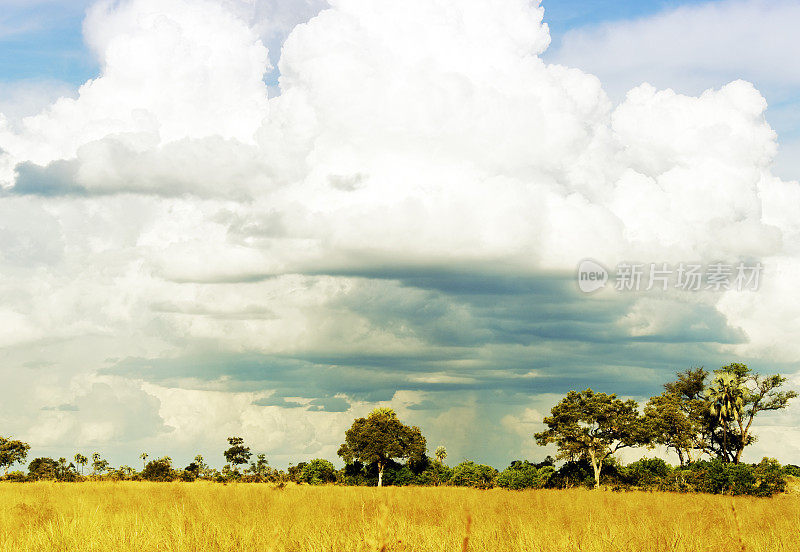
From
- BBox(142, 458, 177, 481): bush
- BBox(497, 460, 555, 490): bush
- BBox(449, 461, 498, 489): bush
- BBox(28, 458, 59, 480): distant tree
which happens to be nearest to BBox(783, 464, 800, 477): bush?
BBox(497, 460, 555, 490): bush

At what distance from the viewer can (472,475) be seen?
5338cm

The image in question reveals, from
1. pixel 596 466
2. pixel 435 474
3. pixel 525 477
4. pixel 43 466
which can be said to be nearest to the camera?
pixel 596 466

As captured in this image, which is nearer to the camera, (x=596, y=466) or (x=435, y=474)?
(x=596, y=466)

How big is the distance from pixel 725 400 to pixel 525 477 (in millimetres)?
24101

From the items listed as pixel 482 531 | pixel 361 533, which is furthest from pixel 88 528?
pixel 482 531

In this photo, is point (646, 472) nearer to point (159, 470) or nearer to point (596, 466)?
point (596, 466)

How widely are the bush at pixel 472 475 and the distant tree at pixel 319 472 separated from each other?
10.6 metres

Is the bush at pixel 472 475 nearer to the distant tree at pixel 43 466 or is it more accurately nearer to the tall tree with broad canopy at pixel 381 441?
the tall tree with broad canopy at pixel 381 441

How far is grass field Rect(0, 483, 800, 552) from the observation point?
12383mm

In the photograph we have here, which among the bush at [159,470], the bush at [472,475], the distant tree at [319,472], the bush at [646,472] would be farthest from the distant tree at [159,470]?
the bush at [646,472]

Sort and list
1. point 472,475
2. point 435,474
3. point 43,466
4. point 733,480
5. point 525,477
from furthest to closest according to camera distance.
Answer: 1. point 43,466
2. point 435,474
3. point 472,475
4. point 525,477
5. point 733,480

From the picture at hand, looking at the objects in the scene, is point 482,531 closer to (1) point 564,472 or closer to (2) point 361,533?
(2) point 361,533

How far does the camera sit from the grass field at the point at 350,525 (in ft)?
40.6

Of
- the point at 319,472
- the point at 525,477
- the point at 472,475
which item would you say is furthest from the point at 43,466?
the point at 525,477
